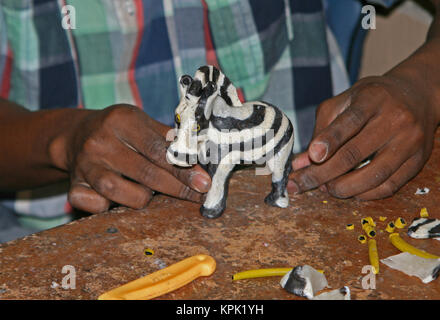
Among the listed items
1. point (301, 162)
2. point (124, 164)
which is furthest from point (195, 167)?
point (301, 162)

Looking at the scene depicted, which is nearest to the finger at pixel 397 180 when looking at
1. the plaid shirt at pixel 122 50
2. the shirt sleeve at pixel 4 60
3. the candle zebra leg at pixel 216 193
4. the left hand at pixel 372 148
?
the left hand at pixel 372 148

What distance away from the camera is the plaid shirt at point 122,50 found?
1298 mm

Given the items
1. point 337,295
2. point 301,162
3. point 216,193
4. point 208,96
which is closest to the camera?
point 337,295

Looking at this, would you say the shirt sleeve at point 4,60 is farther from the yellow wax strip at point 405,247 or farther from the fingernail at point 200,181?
the yellow wax strip at point 405,247

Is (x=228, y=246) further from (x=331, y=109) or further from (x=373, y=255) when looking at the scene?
(x=331, y=109)

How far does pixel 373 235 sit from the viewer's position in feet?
2.94

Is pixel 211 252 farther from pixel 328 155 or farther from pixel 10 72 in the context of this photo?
pixel 10 72

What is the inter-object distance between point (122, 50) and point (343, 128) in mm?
599

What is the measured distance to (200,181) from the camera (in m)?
0.95

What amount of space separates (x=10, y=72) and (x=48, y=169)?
1.04 feet

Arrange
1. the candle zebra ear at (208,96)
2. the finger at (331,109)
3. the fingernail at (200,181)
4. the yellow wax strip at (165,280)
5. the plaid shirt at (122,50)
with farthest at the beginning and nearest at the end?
the plaid shirt at (122,50), the finger at (331,109), the fingernail at (200,181), the candle zebra ear at (208,96), the yellow wax strip at (165,280)

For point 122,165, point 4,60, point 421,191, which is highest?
point 4,60

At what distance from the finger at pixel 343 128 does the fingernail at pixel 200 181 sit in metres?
0.19

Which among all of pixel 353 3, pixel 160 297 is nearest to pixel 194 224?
pixel 160 297
